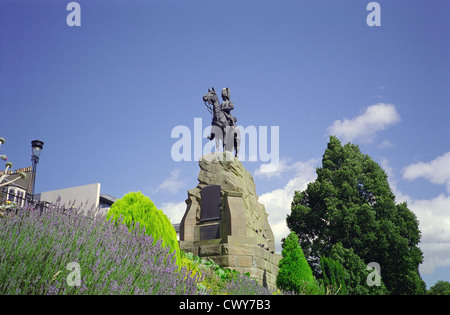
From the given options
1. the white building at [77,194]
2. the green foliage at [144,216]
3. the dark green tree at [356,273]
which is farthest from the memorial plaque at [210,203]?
the white building at [77,194]

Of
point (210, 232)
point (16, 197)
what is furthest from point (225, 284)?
→ point (16, 197)

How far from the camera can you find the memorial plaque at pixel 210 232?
15.1 metres

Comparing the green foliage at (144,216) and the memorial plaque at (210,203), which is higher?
the memorial plaque at (210,203)

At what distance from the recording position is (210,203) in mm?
15836

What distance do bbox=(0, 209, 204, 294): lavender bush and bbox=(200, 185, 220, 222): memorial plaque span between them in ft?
29.8

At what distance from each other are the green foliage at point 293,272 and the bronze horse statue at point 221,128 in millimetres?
6550

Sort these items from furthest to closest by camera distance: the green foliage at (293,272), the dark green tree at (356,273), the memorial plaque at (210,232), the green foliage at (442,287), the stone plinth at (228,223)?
1. the dark green tree at (356,273)
2. the green foliage at (442,287)
3. the memorial plaque at (210,232)
4. the stone plinth at (228,223)
5. the green foliage at (293,272)

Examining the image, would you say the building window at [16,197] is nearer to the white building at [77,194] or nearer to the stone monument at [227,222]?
the white building at [77,194]

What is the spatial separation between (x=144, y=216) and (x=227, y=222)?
7.30 m

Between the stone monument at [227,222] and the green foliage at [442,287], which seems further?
the green foliage at [442,287]

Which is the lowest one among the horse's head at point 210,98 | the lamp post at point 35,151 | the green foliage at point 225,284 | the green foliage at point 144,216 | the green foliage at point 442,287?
the green foliage at point 442,287

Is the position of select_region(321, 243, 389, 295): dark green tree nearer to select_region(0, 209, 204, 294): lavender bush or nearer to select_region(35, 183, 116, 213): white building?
select_region(35, 183, 116, 213): white building
